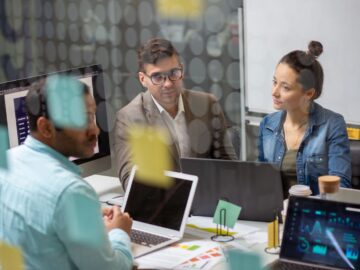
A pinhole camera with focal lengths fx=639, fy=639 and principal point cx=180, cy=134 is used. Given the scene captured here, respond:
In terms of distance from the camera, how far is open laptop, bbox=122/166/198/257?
3.31ft

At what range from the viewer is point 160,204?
1.09m

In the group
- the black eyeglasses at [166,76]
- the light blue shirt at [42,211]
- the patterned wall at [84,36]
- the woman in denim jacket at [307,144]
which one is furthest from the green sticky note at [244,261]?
the woman in denim jacket at [307,144]

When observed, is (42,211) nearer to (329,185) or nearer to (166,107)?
(166,107)

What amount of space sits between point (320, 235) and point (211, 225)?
245mm

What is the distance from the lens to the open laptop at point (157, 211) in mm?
1010

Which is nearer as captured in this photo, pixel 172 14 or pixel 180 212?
pixel 172 14

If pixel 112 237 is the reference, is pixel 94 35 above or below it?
above

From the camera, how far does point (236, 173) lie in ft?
3.37

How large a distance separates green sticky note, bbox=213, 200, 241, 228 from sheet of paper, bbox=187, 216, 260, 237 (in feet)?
0.16

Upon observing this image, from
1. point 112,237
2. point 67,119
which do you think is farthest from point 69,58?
point 112,237

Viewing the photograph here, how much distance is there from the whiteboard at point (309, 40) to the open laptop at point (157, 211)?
0.83 m

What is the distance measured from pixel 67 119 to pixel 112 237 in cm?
60

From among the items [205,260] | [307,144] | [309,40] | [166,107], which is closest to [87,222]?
[166,107]

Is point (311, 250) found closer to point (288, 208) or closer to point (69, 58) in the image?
point (288, 208)
